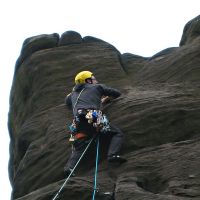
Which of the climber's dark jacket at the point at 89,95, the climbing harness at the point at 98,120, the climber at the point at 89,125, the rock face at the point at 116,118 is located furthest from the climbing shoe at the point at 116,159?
the climber's dark jacket at the point at 89,95

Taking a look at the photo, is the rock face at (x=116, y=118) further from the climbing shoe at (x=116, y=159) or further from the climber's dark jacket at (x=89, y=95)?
the climber's dark jacket at (x=89, y=95)

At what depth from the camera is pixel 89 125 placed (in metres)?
15.7

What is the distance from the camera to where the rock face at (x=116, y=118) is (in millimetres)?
13312

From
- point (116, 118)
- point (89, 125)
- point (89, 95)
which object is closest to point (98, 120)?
point (89, 125)

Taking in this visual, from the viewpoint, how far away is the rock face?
13.3 meters

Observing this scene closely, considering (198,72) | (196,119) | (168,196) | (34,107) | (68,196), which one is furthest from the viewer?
(34,107)

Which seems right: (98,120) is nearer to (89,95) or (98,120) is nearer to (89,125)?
(89,125)

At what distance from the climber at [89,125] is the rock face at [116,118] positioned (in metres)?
0.30

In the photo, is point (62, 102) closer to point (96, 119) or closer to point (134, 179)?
point (96, 119)

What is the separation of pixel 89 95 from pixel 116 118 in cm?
87

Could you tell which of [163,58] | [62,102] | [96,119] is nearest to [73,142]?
[96,119]

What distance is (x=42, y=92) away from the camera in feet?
67.7

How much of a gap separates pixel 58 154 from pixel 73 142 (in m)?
0.88

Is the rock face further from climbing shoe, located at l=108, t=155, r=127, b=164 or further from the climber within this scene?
the climber
